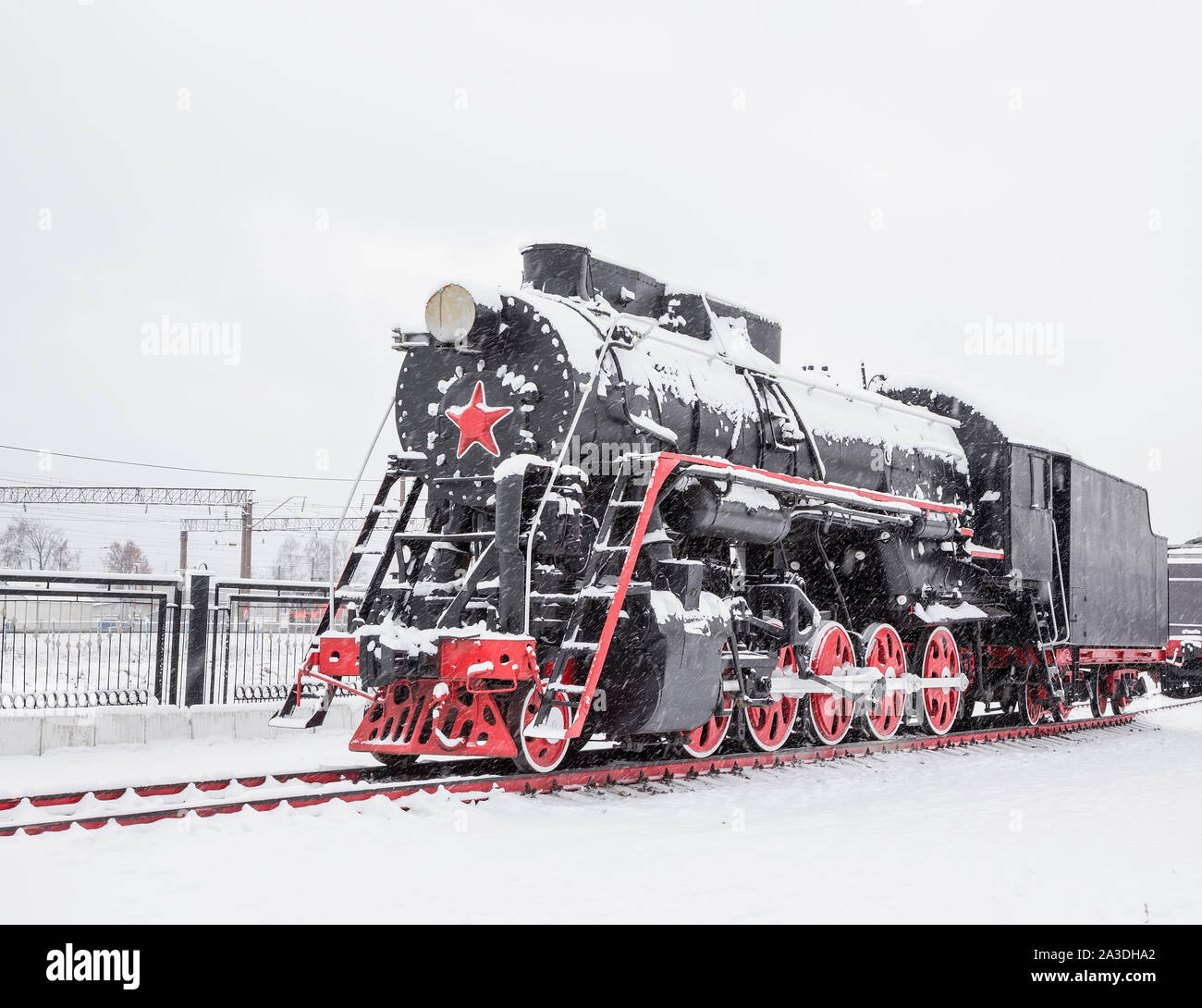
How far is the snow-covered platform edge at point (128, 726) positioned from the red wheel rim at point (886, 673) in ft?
18.9

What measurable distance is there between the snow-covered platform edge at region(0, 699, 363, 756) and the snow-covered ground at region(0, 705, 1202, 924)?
1756mm

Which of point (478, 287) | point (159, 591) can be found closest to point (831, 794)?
point (478, 287)

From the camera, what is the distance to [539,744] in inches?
323

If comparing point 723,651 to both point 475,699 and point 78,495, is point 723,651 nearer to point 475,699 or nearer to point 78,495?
point 475,699

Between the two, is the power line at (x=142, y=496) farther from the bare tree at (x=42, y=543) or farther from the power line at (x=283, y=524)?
the bare tree at (x=42, y=543)

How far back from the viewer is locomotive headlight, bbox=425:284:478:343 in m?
8.34

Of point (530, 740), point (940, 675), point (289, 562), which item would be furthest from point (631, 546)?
point (289, 562)

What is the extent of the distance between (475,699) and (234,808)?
5.58 ft

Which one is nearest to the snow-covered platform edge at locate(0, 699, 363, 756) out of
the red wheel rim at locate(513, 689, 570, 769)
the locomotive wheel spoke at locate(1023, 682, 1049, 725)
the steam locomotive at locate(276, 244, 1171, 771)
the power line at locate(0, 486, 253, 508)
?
the steam locomotive at locate(276, 244, 1171, 771)

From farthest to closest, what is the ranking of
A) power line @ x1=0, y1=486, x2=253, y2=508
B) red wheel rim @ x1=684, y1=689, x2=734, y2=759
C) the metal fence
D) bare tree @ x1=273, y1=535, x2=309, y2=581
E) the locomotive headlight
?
bare tree @ x1=273, y1=535, x2=309, y2=581 → power line @ x1=0, y1=486, x2=253, y2=508 → the metal fence → red wheel rim @ x1=684, y1=689, x2=734, y2=759 → the locomotive headlight

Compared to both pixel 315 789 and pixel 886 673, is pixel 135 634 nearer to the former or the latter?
pixel 315 789

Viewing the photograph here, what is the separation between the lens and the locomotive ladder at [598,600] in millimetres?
7535

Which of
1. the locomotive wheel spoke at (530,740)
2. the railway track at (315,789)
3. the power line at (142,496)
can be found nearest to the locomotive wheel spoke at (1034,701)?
the railway track at (315,789)

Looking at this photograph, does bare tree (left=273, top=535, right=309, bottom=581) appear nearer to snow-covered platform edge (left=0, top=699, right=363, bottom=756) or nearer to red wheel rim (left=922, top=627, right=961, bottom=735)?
snow-covered platform edge (left=0, top=699, right=363, bottom=756)
